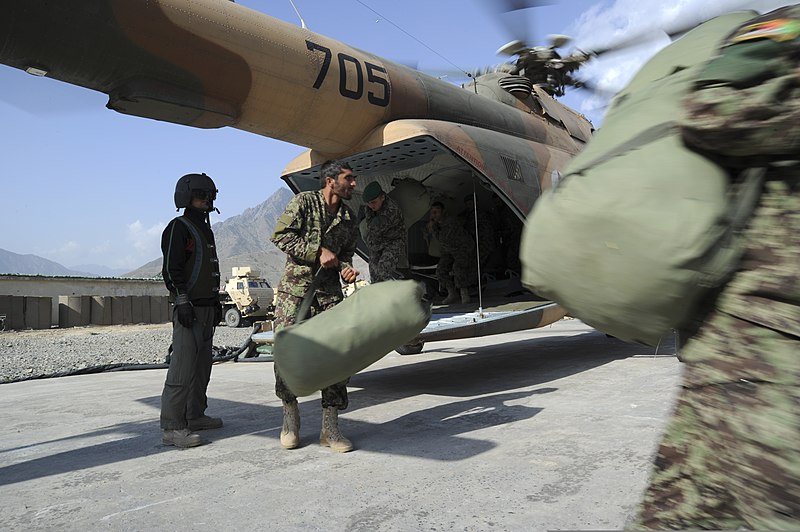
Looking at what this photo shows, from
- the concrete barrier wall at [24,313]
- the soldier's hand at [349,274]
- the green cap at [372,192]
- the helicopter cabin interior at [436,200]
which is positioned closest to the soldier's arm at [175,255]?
the soldier's hand at [349,274]

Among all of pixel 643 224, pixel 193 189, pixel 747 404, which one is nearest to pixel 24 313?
pixel 193 189

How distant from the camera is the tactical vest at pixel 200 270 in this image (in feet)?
13.6

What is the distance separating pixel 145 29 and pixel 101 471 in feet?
9.36

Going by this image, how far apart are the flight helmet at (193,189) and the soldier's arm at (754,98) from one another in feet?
12.0

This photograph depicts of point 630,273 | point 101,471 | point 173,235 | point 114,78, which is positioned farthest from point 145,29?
point 630,273

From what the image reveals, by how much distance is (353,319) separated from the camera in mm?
2490

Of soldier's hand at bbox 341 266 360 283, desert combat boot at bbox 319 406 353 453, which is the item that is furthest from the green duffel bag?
desert combat boot at bbox 319 406 353 453

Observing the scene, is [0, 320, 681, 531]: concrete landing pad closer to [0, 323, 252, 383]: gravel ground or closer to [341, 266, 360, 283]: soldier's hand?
[341, 266, 360, 283]: soldier's hand

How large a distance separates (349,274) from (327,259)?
20 centimetres

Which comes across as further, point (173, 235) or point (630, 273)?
point (173, 235)

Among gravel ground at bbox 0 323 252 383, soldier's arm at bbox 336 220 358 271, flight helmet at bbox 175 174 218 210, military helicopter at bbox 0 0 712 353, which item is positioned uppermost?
military helicopter at bbox 0 0 712 353

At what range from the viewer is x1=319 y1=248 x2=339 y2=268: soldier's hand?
146 inches

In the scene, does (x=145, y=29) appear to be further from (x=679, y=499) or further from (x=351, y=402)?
(x=679, y=499)

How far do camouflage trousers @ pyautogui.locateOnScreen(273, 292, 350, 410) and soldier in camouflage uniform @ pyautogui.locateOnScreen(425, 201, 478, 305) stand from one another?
13.6 feet
